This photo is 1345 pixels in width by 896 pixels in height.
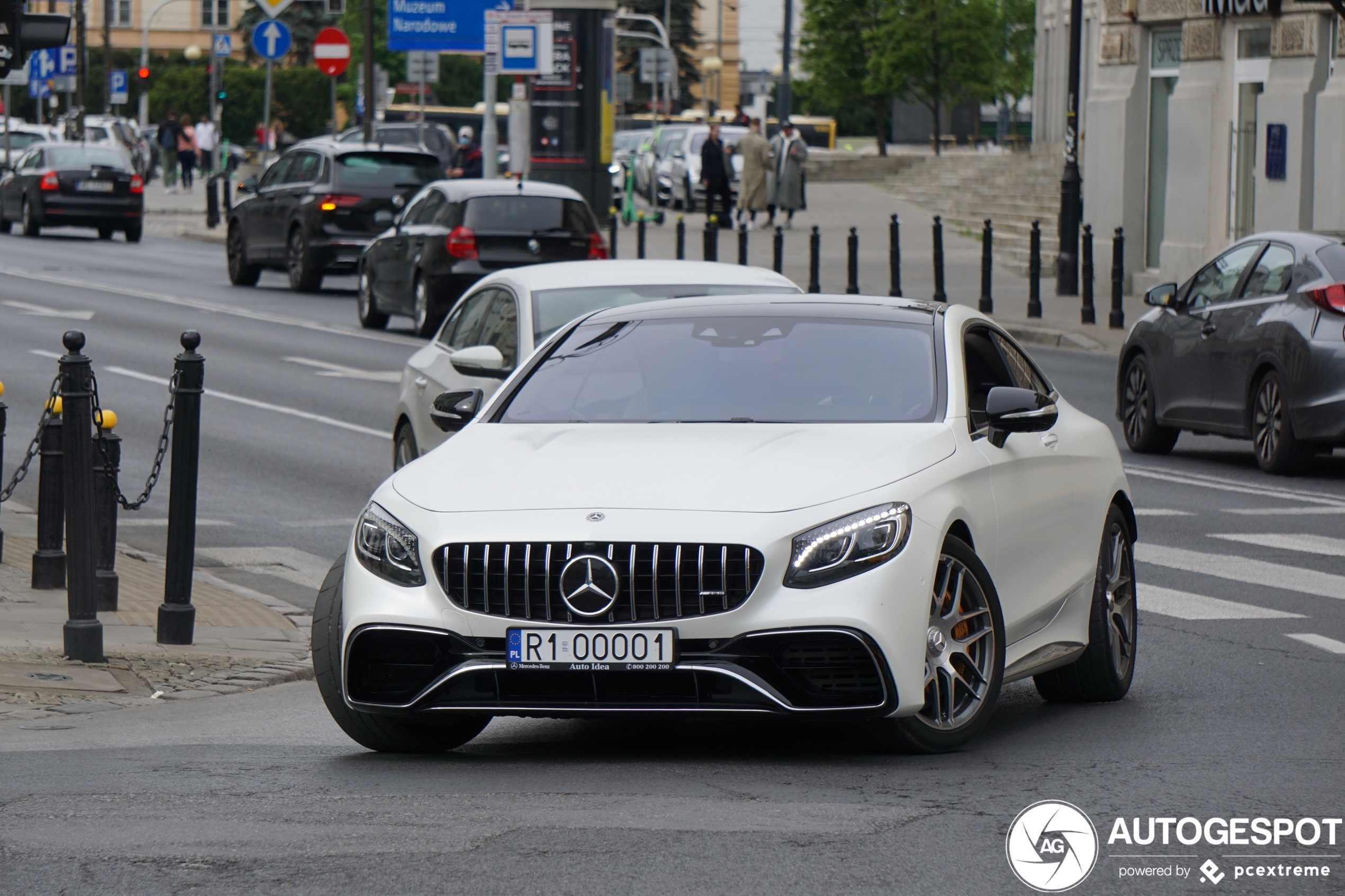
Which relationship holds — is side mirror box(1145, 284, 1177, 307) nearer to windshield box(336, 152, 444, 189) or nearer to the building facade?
the building facade

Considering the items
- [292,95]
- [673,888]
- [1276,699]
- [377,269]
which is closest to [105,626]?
[1276,699]

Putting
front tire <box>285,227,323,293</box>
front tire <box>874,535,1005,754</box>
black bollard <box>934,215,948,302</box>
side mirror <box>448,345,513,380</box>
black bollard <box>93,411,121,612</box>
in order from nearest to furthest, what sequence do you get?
front tire <box>874,535,1005,754</box>
side mirror <box>448,345,513,380</box>
black bollard <box>93,411,121,612</box>
black bollard <box>934,215,948,302</box>
front tire <box>285,227,323,293</box>

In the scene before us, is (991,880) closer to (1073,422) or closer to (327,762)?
(327,762)

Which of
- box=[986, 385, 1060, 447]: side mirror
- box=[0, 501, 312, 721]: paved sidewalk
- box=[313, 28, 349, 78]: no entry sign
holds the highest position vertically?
box=[313, 28, 349, 78]: no entry sign

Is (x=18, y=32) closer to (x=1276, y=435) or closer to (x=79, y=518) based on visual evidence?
(x=79, y=518)

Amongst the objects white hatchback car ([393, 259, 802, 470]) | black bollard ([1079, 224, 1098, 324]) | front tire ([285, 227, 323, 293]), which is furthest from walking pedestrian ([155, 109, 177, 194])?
white hatchback car ([393, 259, 802, 470])

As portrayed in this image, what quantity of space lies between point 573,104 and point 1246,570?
2914 centimetres

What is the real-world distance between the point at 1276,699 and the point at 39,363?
15499 mm

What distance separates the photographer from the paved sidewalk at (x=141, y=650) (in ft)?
27.1

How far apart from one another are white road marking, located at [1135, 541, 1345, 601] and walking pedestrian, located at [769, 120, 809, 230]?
1218 inches

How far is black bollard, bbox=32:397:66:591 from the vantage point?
10.3m

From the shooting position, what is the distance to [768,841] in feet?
17.2

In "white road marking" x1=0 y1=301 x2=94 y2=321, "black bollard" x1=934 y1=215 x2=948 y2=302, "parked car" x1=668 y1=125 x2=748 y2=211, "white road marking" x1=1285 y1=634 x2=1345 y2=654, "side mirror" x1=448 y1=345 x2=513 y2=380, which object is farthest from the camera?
"parked car" x1=668 y1=125 x2=748 y2=211

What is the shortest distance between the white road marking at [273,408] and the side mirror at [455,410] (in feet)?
27.1
